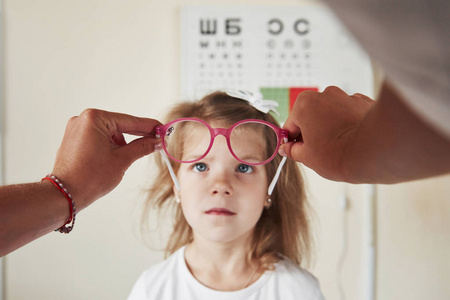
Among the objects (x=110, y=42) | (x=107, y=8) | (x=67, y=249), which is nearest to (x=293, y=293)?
(x=67, y=249)

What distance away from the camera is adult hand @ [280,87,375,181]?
52 cm

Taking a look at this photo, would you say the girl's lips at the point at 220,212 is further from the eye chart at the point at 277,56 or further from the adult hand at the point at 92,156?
the eye chart at the point at 277,56

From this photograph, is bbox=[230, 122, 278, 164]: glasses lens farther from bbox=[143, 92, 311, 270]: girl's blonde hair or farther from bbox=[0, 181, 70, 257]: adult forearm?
bbox=[0, 181, 70, 257]: adult forearm

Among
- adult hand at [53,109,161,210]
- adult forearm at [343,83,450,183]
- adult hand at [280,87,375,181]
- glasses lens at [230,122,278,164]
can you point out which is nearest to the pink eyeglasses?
glasses lens at [230,122,278,164]

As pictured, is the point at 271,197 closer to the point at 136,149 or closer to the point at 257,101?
the point at 257,101

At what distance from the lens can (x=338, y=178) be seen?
534mm

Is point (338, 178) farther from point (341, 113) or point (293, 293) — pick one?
point (293, 293)

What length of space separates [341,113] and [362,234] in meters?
1.33

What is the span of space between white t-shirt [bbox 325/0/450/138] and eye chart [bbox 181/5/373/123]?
1.44m

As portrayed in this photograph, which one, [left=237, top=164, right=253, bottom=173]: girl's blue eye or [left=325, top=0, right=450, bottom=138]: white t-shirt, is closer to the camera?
[left=325, top=0, right=450, bottom=138]: white t-shirt

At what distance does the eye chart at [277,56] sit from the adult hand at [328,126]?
1098 millimetres

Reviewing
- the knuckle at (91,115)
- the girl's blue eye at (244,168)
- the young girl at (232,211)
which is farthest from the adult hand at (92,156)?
the girl's blue eye at (244,168)

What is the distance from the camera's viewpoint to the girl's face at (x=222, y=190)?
3.16 feet

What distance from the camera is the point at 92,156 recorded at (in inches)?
26.6
